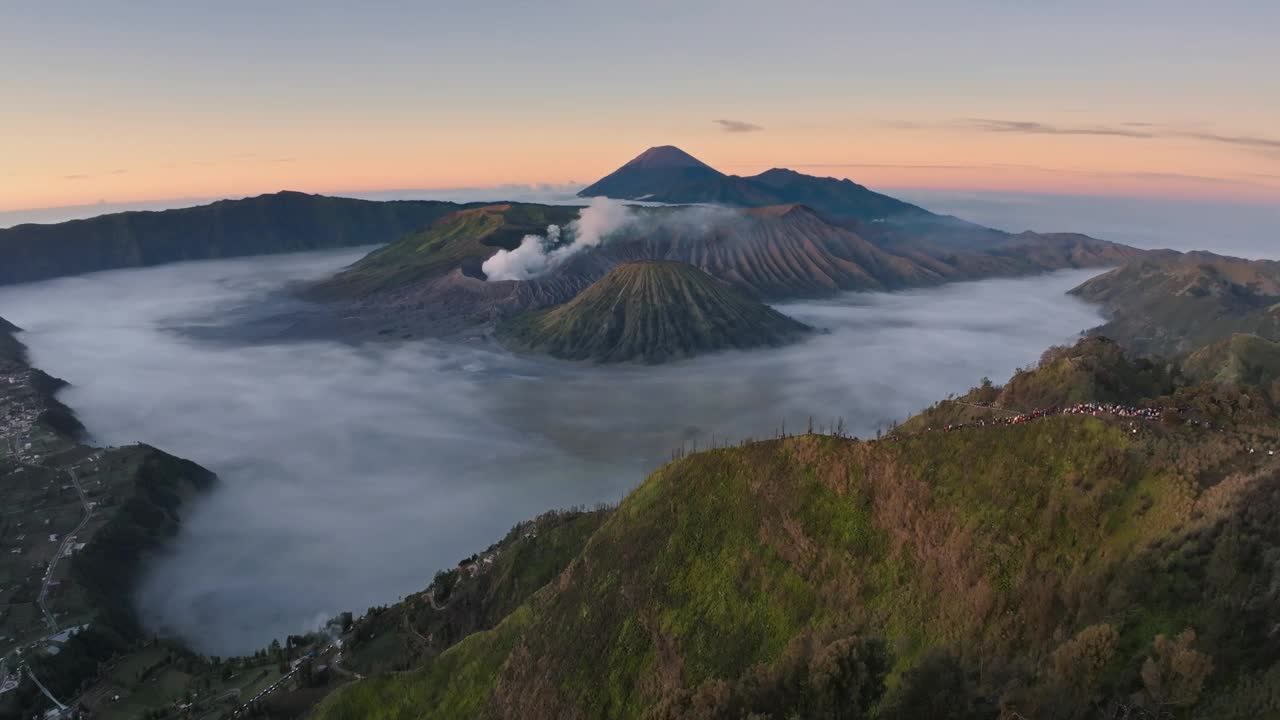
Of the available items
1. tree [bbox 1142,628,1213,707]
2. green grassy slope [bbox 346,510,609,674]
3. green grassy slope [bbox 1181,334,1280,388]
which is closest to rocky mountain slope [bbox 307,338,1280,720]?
tree [bbox 1142,628,1213,707]

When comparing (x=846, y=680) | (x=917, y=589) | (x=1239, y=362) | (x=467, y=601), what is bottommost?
(x=467, y=601)

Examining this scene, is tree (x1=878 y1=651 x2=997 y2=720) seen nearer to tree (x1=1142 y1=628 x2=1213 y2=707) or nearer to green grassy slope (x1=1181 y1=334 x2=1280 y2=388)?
tree (x1=1142 y1=628 x2=1213 y2=707)

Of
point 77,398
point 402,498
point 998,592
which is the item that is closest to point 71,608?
point 402,498

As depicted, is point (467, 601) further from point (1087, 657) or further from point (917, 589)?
point (1087, 657)

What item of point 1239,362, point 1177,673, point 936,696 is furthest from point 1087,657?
point 1239,362

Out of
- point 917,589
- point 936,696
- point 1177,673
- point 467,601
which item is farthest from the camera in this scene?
point 467,601

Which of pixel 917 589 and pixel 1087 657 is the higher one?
pixel 1087 657

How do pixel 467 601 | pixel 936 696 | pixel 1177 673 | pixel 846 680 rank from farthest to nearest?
1. pixel 467 601
2. pixel 846 680
3. pixel 936 696
4. pixel 1177 673

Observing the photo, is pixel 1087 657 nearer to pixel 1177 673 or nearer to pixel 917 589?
pixel 1177 673

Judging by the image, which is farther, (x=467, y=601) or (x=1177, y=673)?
(x=467, y=601)

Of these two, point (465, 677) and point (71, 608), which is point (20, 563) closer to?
point (71, 608)
